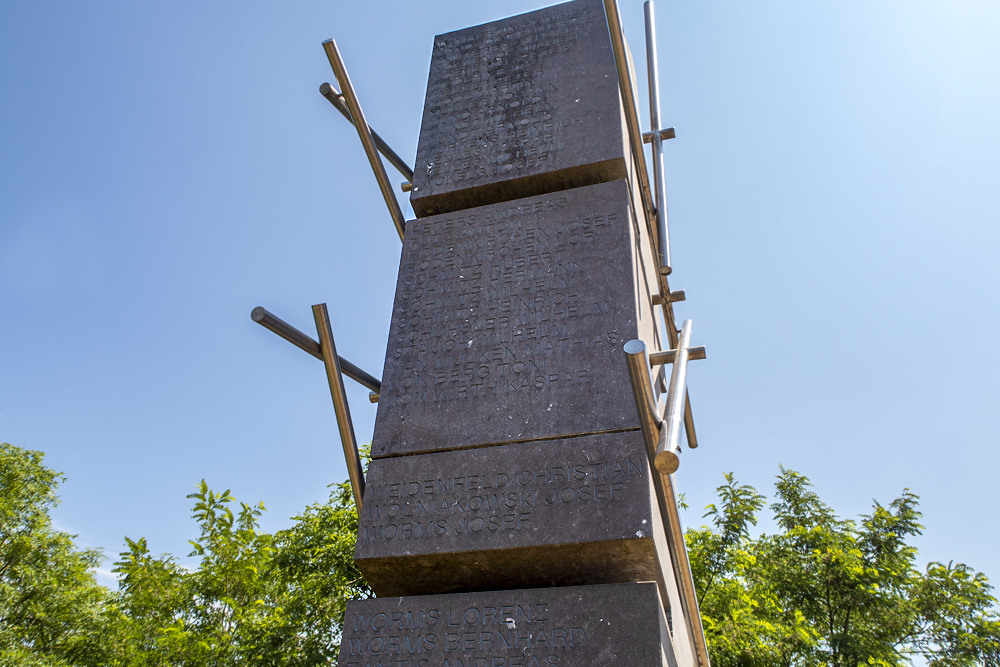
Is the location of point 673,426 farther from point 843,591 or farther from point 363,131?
point 843,591

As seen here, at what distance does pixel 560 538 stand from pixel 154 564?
34.4ft

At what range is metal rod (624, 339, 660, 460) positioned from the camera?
9.79 ft

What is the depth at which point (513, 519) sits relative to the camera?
3309 mm

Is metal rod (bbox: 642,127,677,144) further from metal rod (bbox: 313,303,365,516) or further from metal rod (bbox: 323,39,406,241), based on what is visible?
metal rod (bbox: 313,303,365,516)

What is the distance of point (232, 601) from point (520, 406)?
31.8ft

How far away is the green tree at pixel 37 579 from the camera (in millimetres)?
20453

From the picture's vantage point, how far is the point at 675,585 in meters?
3.86

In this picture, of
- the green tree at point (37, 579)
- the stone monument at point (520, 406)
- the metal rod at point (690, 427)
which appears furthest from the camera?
the green tree at point (37, 579)

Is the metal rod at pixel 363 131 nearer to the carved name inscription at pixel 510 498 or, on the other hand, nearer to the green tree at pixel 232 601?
the carved name inscription at pixel 510 498

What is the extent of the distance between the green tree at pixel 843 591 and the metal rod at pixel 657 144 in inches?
392

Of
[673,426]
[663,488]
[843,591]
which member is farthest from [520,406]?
[843,591]

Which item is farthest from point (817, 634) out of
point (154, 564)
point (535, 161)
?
point (535, 161)

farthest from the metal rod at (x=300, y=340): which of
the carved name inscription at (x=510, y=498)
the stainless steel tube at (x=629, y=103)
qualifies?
the stainless steel tube at (x=629, y=103)

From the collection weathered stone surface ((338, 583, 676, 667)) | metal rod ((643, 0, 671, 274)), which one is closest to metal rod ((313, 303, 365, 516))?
weathered stone surface ((338, 583, 676, 667))
